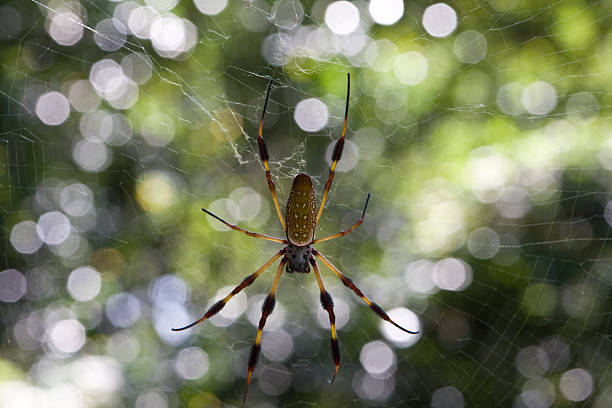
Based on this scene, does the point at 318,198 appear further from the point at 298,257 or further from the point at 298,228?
the point at 298,228

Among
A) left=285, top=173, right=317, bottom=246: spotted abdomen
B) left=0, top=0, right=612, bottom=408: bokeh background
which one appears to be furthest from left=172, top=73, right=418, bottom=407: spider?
left=0, top=0, right=612, bottom=408: bokeh background

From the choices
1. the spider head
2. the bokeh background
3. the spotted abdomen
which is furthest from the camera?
the bokeh background

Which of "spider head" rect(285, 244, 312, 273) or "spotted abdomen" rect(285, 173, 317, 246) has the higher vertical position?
"spotted abdomen" rect(285, 173, 317, 246)

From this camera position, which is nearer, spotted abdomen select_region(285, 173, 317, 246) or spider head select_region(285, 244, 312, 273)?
spotted abdomen select_region(285, 173, 317, 246)

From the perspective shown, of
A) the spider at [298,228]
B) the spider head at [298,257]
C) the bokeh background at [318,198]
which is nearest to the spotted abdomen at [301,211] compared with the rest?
the spider at [298,228]

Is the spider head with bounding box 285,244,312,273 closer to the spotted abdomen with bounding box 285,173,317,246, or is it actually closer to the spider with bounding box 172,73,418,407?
the spider with bounding box 172,73,418,407

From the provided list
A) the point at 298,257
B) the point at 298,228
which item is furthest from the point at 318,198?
the point at 298,228

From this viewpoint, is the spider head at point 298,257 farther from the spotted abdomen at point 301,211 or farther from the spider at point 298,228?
the spotted abdomen at point 301,211

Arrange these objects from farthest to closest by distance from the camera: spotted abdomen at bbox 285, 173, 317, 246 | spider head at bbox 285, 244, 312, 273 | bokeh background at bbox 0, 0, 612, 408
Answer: bokeh background at bbox 0, 0, 612, 408, spider head at bbox 285, 244, 312, 273, spotted abdomen at bbox 285, 173, 317, 246
